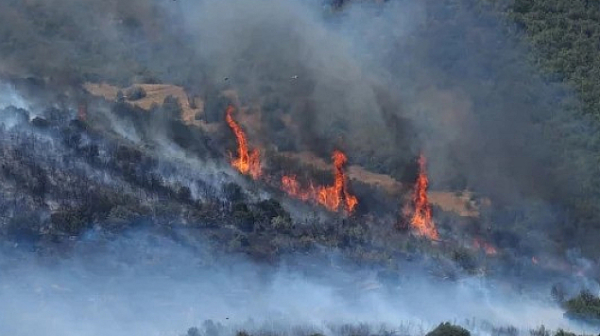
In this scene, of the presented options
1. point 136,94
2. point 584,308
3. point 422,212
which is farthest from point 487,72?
point 136,94

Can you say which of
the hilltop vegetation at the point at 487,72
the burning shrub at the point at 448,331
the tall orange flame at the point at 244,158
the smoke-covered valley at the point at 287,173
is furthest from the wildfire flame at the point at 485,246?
the tall orange flame at the point at 244,158

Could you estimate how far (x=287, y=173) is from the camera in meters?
47.3

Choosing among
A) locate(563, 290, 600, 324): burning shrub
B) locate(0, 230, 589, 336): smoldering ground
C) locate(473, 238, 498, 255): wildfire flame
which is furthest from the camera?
locate(473, 238, 498, 255): wildfire flame

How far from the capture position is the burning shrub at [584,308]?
3719 cm

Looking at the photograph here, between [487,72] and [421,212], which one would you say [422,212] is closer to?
[421,212]

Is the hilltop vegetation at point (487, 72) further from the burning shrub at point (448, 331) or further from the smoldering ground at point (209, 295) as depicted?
the burning shrub at point (448, 331)

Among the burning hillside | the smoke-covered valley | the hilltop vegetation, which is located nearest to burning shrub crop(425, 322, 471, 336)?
the smoke-covered valley

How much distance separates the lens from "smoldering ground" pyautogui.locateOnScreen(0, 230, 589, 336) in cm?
3612

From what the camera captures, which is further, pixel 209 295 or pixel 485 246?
pixel 485 246

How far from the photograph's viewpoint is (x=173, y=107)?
5562 cm

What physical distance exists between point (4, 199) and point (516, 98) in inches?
944

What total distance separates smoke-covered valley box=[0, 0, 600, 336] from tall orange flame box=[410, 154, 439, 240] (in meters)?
0.14

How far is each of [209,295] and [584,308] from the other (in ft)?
44.1

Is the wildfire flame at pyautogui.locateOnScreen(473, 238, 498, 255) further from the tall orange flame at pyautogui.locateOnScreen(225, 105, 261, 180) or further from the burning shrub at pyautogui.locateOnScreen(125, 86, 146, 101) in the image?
the burning shrub at pyautogui.locateOnScreen(125, 86, 146, 101)
